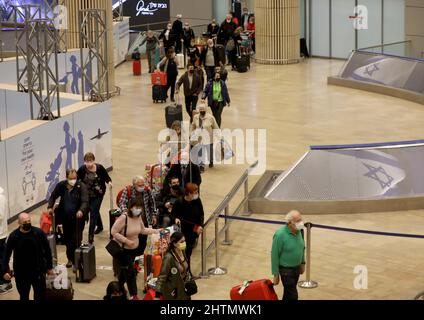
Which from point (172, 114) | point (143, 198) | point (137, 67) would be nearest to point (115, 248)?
point (143, 198)

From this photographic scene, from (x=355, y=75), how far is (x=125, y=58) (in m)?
10.4

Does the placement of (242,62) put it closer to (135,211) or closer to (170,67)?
(170,67)

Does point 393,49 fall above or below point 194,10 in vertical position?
below

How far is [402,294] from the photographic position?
45.2ft

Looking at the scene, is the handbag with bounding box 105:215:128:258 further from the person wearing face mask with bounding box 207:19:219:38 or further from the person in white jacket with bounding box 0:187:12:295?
the person wearing face mask with bounding box 207:19:219:38

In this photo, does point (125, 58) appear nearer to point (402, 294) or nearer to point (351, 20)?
point (351, 20)

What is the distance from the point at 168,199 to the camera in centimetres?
1550

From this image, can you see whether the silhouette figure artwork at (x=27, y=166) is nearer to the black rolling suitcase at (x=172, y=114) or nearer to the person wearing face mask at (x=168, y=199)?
the person wearing face mask at (x=168, y=199)

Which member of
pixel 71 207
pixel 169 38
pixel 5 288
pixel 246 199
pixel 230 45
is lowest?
pixel 5 288

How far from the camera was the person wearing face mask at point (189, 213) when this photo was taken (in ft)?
47.3

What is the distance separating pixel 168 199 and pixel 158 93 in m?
12.9

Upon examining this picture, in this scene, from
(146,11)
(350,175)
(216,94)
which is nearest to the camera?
(350,175)

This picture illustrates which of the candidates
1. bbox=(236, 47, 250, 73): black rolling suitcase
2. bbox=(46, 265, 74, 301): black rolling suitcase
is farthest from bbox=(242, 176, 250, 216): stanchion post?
bbox=(236, 47, 250, 73): black rolling suitcase
